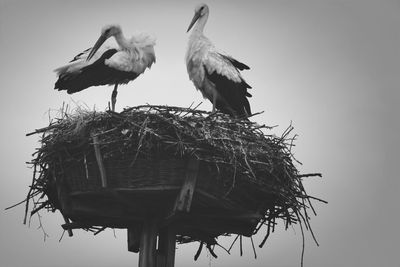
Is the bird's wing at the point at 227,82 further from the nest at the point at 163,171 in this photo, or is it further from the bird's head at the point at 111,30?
the nest at the point at 163,171

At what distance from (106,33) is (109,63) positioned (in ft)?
1.86

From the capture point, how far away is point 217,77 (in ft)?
29.0

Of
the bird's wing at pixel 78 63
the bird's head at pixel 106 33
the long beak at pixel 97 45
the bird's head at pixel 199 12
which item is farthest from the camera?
the bird's head at pixel 199 12

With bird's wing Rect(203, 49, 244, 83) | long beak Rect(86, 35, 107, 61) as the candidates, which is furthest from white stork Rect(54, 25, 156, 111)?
bird's wing Rect(203, 49, 244, 83)

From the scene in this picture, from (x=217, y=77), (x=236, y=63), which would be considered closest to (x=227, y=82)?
(x=217, y=77)

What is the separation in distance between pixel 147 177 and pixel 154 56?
131 inches

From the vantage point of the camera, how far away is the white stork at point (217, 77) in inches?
349

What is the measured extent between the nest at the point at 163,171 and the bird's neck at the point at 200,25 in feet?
9.34

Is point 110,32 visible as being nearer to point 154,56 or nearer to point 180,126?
point 154,56

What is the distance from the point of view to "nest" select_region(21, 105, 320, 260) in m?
6.02

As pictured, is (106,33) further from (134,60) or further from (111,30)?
(134,60)

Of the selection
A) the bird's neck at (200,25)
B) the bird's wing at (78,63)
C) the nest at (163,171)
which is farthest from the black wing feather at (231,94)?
the nest at (163,171)

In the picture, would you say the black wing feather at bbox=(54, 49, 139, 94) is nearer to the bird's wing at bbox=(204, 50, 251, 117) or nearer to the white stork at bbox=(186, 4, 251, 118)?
the white stork at bbox=(186, 4, 251, 118)

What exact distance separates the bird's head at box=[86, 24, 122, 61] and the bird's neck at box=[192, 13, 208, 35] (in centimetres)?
96
